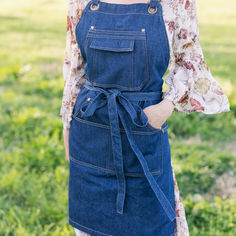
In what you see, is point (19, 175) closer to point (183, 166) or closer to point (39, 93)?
point (183, 166)

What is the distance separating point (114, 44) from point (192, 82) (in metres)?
0.40

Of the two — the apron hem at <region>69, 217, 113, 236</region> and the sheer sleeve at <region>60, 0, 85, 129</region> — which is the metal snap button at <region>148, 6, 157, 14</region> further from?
the apron hem at <region>69, 217, 113, 236</region>

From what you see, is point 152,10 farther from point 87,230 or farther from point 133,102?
point 87,230

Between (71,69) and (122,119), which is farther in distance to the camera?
(71,69)

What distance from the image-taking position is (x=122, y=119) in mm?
1747

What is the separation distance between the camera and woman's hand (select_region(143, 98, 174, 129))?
1.73 metres

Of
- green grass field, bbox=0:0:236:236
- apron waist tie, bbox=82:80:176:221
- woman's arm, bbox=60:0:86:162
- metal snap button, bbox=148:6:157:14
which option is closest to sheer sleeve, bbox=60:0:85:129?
woman's arm, bbox=60:0:86:162

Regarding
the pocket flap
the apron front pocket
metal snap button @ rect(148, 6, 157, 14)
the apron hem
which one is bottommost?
the apron hem

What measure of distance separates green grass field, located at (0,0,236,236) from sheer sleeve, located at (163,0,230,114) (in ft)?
3.79

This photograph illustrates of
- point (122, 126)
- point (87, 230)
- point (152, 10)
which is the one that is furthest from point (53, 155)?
point (152, 10)

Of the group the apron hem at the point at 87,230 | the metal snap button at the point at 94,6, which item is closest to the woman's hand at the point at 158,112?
the metal snap button at the point at 94,6

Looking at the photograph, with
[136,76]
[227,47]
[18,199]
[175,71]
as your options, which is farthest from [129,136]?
[227,47]

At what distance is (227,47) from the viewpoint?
8453 mm

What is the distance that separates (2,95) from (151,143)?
150 inches
